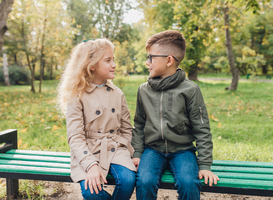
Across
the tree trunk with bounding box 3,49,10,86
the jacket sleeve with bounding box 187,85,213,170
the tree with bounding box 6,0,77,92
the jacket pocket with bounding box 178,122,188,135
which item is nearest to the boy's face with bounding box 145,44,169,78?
the jacket sleeve with bounding box 187,85,213,170

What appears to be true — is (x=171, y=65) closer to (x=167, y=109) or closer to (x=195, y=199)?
(x=167, y=109)

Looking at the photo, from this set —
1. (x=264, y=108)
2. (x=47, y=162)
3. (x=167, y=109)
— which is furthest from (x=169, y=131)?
(x=264, y=108)

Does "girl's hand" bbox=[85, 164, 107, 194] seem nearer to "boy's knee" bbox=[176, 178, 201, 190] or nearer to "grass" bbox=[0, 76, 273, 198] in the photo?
"boy's knee" bbox=[176, 178, 201, 190]

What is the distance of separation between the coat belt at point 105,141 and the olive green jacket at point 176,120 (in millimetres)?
94

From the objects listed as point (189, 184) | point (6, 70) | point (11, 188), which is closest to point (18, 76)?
point (6, 70)

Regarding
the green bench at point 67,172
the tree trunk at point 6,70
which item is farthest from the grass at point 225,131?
the tree trunk at point 6,70

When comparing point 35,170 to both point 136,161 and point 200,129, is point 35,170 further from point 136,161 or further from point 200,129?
point 200,129

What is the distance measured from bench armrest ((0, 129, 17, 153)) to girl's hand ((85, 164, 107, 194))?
4.01ft

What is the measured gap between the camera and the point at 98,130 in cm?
193

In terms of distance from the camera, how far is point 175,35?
2.06 metres

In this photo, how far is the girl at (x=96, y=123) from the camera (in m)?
1.66

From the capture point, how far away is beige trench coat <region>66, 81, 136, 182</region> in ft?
5.73

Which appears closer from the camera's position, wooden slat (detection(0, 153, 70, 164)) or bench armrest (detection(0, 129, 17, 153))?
wooden slat (detection(0, 153, 70, 164))

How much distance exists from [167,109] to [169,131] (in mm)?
191
